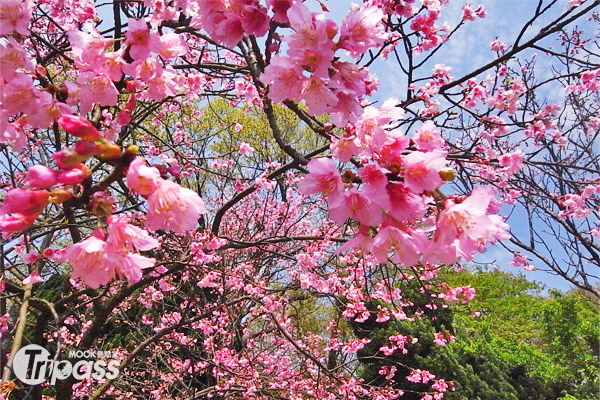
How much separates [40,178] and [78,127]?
0.38 feet

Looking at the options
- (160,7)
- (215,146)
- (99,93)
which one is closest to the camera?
(99,93)

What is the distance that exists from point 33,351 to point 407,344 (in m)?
5.61

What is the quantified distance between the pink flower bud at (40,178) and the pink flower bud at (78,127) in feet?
0.29

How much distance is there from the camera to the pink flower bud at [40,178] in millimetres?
793

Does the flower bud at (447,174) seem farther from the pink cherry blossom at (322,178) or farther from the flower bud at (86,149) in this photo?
the flower bud at (86,149)

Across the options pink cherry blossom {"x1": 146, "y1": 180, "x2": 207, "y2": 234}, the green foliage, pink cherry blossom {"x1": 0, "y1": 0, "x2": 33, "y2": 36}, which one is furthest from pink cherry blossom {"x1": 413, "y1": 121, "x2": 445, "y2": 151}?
the green foliage

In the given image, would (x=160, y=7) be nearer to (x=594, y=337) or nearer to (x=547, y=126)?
(x=547, y=126)

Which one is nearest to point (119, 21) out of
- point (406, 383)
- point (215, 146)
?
point (406, 383)

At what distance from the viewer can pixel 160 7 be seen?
2.43 metres

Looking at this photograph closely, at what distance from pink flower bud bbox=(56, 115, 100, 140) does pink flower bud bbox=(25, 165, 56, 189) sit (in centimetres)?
9

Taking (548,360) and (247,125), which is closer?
(548,360)

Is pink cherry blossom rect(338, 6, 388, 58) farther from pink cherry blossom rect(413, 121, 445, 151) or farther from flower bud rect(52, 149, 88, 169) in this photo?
flower bud rect(52, 149, 88, 169)

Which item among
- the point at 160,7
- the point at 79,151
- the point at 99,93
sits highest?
the point at 160,7

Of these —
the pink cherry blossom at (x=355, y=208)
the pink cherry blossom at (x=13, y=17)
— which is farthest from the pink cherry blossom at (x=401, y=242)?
the pink cherry blossom at (x=13, y=17)
